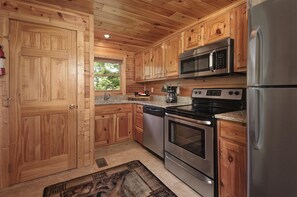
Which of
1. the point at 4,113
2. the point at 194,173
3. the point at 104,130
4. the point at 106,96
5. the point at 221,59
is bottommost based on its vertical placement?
the point at 194,173

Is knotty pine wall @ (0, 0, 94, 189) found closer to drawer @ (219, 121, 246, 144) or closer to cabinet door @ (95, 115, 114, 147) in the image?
cabinet door @ (95, 115, 114, 147)

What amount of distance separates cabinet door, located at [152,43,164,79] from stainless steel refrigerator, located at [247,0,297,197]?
6.59ft

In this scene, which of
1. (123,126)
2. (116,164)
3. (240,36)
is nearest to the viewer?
(240,36)

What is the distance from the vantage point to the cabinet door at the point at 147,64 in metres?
3.45

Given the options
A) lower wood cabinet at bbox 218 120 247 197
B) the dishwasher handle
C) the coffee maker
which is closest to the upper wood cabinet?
the coffee maker

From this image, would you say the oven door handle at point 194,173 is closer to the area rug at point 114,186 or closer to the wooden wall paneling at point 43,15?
the area rug at point 114,186

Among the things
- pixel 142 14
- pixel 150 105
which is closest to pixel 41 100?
pixel 150 105

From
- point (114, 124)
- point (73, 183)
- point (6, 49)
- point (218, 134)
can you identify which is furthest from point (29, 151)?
point (218, 134)

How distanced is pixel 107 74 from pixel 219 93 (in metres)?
2.74

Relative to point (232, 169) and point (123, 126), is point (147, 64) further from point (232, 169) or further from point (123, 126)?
point (232, 169)

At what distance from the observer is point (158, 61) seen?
10.4 ft

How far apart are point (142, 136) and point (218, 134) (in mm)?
1806

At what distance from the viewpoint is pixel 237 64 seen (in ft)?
5.95

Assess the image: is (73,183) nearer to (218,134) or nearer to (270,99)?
(218,134)
